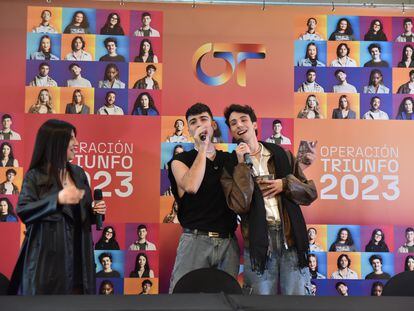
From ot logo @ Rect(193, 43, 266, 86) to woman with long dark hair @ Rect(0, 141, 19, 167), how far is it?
5.16 feet

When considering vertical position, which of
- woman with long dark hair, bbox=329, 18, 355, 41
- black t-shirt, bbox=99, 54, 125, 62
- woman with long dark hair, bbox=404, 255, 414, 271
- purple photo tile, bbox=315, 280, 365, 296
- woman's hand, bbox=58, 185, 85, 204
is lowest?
purple photo tile, bbox=315, 280, 365, 296

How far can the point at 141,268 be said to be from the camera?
4.00 metres

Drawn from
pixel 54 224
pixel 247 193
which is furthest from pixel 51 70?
pixel 247 193

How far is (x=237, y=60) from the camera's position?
413 cm

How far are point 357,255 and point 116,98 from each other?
90.0 inches

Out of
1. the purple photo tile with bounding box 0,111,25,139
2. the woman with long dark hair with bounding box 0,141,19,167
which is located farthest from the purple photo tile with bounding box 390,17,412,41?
the woman with long dark hair with bounding box 0,141,19,167

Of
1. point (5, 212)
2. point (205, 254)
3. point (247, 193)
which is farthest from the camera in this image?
point (5, 212)

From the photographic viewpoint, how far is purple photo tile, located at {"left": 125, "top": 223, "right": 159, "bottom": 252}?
4.00 m

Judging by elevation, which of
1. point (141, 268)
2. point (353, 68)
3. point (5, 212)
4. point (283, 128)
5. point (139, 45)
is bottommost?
point (141, 268)

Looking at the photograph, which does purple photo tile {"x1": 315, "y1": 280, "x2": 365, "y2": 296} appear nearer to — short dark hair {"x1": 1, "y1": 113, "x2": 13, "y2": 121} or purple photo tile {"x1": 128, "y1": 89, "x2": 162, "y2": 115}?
purple photo tile {"x1": 128, "y1": 89, "x2": 162, "y2": 115}

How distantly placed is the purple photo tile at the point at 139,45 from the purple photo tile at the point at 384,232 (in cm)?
213

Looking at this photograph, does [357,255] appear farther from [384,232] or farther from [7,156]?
[7,156]

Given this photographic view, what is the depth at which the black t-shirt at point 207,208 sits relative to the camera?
10.5ft

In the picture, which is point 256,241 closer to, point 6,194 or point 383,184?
point 383,184
